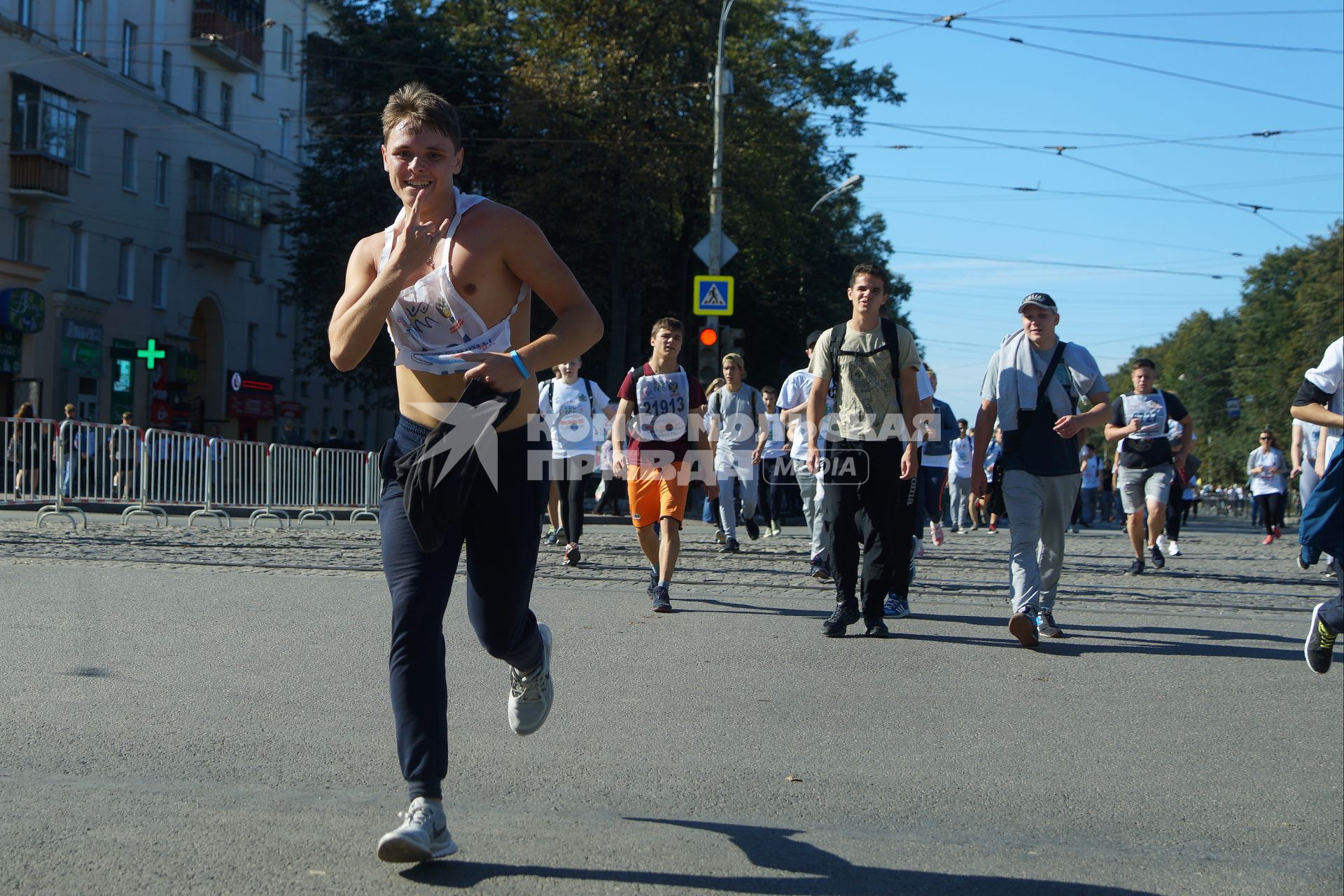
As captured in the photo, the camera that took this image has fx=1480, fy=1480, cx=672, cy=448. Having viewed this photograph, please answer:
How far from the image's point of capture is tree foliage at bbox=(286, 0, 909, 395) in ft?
112

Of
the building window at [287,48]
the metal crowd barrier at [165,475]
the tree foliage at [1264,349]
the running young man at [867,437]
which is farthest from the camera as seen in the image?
the tree foliage at [1264,349]

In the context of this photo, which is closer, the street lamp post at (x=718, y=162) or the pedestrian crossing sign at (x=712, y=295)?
the pedestrian crossing sign at (x=712, y=295)

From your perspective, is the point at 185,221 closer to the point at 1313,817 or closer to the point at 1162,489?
the point at 1162,489

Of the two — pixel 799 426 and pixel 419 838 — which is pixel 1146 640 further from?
pixel 419 838

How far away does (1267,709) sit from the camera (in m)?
6.30

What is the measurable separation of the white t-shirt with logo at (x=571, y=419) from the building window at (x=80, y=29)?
32.1m

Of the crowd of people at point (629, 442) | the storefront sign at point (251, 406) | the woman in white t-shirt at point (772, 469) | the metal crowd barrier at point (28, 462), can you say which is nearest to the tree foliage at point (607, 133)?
the storefront sign at point (251, 406)

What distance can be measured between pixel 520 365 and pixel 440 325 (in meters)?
0.32

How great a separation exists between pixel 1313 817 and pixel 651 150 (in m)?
30.3

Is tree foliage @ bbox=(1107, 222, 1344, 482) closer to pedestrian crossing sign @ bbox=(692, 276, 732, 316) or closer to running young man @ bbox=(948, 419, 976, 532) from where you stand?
running young man @ bbox=(948, 419, 976, 532)

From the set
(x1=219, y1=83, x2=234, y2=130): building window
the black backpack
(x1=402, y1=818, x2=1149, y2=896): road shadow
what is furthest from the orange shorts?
(x1=219, y1=83, x2=234, y2=130): building window

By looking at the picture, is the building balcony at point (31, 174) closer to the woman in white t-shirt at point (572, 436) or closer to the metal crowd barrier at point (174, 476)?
the metal crowd barrier at point (174, 476)

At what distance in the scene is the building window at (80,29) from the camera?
131ft

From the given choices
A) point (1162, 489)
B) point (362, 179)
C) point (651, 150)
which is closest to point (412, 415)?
point (1162, 489)
